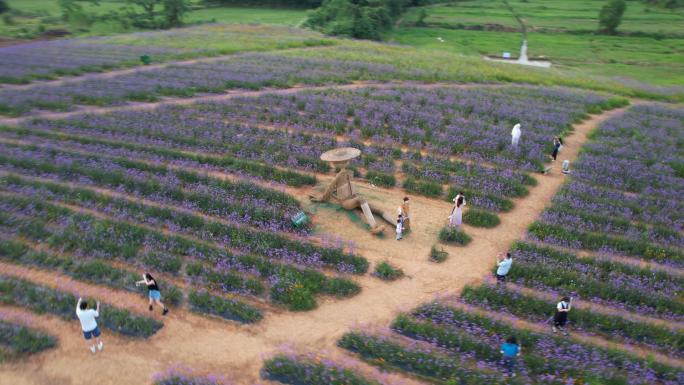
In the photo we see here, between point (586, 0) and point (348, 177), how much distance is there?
10484 centimetres

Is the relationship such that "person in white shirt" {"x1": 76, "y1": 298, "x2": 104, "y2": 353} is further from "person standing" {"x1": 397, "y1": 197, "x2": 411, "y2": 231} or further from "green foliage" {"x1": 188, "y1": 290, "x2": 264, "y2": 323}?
"person standing" {"x1": 397, "y1": 197, "x2": 411, "y2": 231}

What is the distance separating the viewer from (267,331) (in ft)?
36.1

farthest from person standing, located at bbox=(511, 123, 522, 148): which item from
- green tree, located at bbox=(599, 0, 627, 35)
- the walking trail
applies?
green tree, located at bbox=(599, 0, 627, 35)

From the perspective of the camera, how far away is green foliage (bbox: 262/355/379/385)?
373 inches

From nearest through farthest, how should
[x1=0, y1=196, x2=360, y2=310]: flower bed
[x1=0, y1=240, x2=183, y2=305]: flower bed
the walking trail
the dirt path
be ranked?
the walking trail
[x1=0, y1=240, x2=183, y2=305]: flower bed
[x1=0, y1=196, x2=360, y2=310]: flower bed
the dirt path

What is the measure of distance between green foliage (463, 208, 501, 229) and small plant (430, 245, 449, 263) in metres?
2.46

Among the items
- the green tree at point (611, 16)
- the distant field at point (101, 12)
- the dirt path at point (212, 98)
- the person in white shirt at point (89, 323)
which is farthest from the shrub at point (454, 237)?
the green tree at point (611, 16)

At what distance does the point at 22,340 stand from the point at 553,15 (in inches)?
3638

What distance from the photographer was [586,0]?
95438 mm

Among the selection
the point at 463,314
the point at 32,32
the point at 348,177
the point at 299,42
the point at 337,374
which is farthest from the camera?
the point at 32,32

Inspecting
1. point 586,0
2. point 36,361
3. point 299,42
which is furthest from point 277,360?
point 586,0

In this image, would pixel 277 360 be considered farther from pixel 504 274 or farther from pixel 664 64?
pixel 664 64

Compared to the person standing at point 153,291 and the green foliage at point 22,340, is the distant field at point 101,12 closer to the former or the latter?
the green foliage at point 22,340

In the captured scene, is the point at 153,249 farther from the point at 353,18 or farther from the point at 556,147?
the point at 353,18
